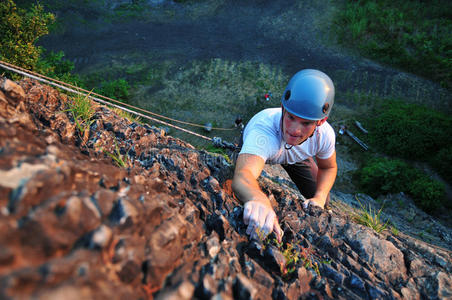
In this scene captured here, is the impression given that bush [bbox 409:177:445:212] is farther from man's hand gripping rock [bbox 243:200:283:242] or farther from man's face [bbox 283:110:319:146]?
man's hand gripping rock [bbox 243:200:283:242]

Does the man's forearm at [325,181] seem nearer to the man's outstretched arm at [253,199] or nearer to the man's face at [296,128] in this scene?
the man's face at [296,128]

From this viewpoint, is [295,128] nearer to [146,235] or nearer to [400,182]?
[146,235]

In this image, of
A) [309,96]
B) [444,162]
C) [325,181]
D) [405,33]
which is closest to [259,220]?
[309,96]

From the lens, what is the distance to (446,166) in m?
9.38

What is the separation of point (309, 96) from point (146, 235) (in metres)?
2.84

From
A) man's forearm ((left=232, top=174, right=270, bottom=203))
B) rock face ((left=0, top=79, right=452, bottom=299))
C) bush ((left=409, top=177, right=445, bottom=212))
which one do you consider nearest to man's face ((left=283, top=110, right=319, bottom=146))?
rock face ((left=0, top=79, right=452, bottom=299))

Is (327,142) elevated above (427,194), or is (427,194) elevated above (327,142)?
(327,142)

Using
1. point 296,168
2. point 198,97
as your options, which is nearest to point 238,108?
point 198,97

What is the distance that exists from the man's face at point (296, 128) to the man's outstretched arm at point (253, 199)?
0.59 meters

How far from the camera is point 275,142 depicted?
388cm

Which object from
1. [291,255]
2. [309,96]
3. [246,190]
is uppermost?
[309,96]

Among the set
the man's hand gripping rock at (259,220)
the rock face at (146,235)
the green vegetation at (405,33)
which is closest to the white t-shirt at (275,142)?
the rock face at (146,235)

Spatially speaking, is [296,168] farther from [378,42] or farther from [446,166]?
[378,42]

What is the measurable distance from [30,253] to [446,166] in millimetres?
12459
